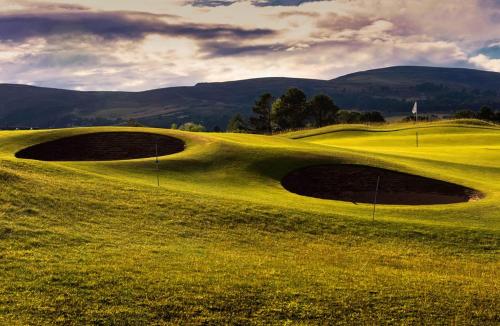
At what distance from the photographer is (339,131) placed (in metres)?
96.1

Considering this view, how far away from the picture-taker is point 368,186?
118 feet

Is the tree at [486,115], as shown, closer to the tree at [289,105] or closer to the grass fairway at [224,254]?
the tree at [289,105]

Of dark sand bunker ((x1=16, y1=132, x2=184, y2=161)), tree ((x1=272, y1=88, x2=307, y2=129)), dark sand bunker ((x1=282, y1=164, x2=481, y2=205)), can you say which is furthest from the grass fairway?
tree ((x1=272, y1=88, x2=307, y2=129))

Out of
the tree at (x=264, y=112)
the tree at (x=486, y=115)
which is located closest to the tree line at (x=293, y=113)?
the tree at (x=264, y=112)

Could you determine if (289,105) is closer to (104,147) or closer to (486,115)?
(486,115)

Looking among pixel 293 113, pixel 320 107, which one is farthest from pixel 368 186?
pixel 320 107

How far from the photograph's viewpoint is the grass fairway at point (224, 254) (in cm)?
1278

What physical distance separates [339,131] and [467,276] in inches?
3135

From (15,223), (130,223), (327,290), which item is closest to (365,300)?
(327,290)

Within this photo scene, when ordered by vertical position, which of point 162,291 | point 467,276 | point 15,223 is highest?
point 15,223

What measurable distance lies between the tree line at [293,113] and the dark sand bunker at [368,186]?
10879 cm

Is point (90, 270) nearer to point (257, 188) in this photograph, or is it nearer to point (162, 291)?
point (162, 291)

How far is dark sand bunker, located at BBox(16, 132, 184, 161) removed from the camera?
135 feet

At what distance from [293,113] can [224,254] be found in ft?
438
